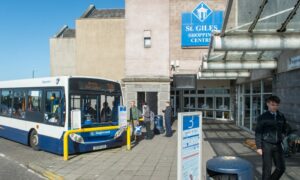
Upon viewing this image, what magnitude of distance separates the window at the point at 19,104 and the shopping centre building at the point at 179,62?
19.6ft

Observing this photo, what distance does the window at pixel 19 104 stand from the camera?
12641mm

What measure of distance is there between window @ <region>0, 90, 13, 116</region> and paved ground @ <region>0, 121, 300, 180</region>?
5.89ft

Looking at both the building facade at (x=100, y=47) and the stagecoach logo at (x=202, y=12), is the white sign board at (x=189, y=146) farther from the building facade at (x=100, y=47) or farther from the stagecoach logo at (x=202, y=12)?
the building facade at (x=100, y=47)

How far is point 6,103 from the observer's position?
14.4 m

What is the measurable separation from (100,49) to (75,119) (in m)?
16.4

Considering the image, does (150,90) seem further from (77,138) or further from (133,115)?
(77,138)

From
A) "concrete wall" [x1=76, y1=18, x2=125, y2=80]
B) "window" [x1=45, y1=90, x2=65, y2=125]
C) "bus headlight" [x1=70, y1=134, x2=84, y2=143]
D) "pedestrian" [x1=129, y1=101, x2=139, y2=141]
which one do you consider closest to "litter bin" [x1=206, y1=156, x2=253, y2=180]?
"bus headlight" [x1=70, y1=134, x2=84, y2=143]

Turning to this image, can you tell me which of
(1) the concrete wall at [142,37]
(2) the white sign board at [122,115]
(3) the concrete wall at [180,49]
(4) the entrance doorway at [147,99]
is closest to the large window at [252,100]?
(3) the concrete wall at [180,49]

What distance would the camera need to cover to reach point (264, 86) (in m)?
14.3

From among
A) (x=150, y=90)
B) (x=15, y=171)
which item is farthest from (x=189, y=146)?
(x=150, y=90)

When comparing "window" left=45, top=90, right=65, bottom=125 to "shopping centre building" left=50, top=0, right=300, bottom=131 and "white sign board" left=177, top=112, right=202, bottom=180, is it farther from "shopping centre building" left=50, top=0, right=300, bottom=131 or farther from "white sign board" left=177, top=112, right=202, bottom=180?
"white sign board" left=177, top=112, right=202, bottom=180

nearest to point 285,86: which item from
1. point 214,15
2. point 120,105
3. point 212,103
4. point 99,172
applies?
point 120,105

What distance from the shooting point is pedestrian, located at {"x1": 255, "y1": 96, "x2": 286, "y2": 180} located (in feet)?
18.9

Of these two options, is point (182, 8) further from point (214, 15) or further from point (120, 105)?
point (120, 105)
